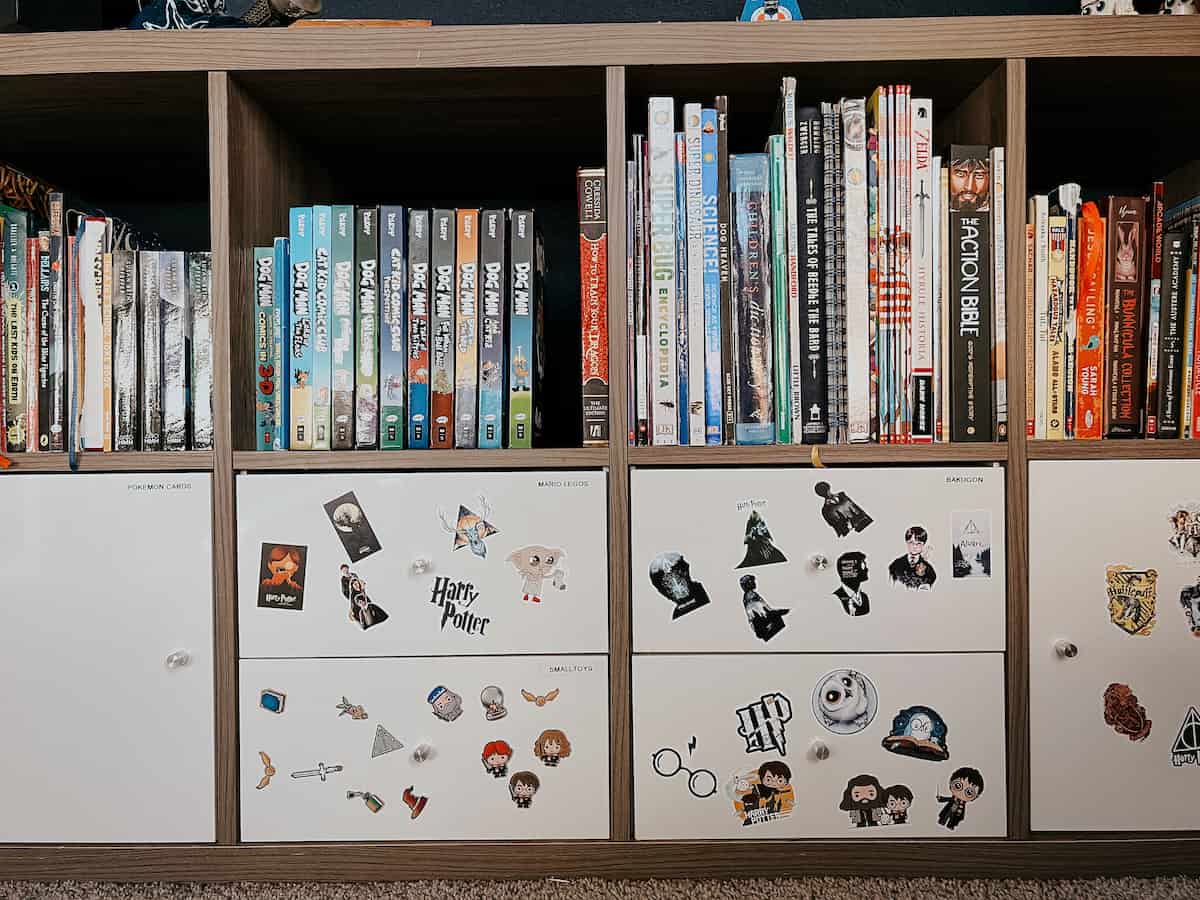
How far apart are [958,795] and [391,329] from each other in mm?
863

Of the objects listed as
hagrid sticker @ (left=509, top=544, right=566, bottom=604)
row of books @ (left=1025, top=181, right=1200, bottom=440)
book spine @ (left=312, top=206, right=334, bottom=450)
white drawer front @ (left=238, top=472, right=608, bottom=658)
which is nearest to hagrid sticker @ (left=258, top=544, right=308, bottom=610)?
white drawer front @ (left=238, top=472, right=608, bottom=658)

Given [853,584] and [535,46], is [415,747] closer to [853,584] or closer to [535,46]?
[853,584]

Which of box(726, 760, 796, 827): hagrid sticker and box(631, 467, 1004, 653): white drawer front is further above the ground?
box(631, 467, 1004, 653): white drawer front

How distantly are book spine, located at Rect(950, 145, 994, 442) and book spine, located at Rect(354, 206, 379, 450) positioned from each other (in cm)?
68

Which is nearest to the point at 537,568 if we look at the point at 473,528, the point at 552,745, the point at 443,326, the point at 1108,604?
the point at 473,528

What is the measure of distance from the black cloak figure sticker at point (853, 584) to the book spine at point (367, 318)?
0.57 m

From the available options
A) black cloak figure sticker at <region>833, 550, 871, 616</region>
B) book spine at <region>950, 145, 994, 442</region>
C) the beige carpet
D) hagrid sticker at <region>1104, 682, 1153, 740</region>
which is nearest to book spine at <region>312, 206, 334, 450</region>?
the beige carpet

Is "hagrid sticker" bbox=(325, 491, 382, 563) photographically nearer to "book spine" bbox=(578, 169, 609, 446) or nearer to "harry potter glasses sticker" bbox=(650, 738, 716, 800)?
"book spine" bbox=(578, 169, 609, 446)

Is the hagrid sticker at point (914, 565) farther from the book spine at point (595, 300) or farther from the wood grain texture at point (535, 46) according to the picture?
the wood grain texture at point (535, 46)

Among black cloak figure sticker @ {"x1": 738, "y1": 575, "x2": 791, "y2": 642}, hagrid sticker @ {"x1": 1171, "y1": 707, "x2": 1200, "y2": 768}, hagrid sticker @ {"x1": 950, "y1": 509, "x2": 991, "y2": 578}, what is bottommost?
hagrid sticker @ {"x1": 1171, "y1": 707, "x2": 1200, "y2": 768}

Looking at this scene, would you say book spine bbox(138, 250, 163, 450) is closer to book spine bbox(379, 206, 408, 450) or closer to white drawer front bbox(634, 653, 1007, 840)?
book spine bbox(379, 206, 408, 450)

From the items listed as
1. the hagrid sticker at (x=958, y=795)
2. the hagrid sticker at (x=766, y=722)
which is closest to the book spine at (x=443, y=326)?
the hagrid sticker at (x=766, y=722)

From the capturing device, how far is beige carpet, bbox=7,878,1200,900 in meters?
0.94

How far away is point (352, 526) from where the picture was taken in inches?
37.8
